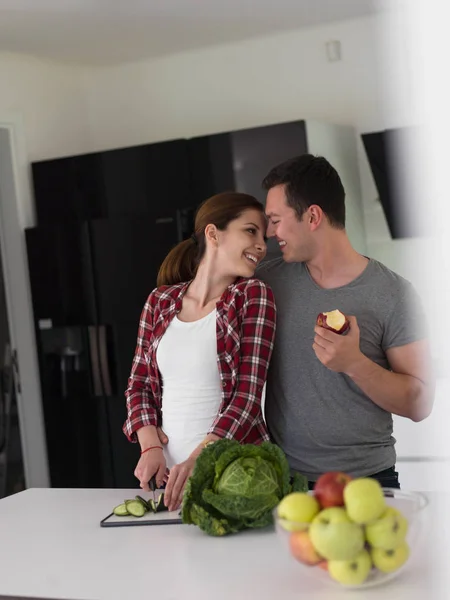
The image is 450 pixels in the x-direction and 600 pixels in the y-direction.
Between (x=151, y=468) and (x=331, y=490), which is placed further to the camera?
(x=151, y=468)

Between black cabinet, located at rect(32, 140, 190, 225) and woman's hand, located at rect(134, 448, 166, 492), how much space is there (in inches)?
104

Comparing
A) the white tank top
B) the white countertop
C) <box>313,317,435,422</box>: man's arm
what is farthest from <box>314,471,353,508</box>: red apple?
the white tank top

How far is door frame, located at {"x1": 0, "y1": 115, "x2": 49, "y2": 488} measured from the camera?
4672mm

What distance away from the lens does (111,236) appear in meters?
4.47

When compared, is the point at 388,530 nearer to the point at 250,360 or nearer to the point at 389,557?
the point at 389,557

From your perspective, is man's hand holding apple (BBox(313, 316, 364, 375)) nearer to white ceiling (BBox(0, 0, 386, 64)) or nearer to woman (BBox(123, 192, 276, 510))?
woman (BBox(123, 192, 276, 510))

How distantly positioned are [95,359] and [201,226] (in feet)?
8.88

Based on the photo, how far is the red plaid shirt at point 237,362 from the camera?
1.75 m

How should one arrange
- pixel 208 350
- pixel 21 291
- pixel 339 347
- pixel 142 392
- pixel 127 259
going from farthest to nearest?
pixel 21 291 < pixel 127 259 < pixel 142 392 < pixel 208 350 < pixel 339 347

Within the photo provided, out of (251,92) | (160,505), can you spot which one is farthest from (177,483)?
(251,92)

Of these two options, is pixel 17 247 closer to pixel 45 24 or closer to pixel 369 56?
pixel 45 24

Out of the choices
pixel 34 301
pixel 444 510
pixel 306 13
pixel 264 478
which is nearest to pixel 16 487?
pixel 34 301

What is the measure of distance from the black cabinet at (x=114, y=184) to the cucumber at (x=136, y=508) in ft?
9.14

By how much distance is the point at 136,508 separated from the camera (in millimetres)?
1676
